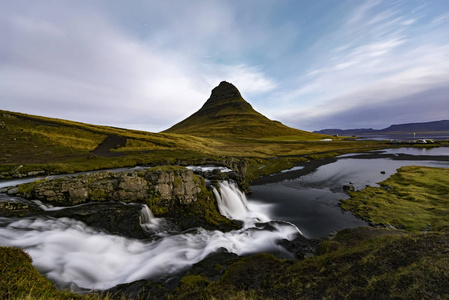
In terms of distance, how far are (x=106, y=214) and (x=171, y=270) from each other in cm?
887

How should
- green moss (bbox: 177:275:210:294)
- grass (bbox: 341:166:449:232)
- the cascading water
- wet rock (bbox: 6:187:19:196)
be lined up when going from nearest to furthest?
green moss (bbox: 177:275:210:294) < the cascading water < wet rock (bbox: 6:187:19:196) < grass (bbox: 341:166:449:232)

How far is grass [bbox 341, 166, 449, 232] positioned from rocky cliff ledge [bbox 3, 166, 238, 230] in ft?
64.0

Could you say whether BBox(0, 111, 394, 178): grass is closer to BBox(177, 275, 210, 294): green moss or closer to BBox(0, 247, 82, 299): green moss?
BBox(0, 247, 82, 299): green moss

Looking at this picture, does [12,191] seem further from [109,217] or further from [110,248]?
[110,248]

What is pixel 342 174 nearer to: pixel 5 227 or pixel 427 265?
pixel 427 265

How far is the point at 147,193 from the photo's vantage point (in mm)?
21078

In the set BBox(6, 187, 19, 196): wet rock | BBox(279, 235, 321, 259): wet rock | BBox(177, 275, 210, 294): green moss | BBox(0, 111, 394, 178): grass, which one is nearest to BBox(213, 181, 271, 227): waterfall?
BBox(279, 235, 321, 259): wet rock

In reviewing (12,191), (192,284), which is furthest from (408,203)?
(12,191)

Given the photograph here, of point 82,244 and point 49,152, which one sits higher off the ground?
point 49,152

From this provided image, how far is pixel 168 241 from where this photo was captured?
57.1 feet

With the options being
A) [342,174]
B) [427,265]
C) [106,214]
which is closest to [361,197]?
[342,174]

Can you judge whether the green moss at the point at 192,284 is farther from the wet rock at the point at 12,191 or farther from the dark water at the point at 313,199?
the wet rock at the point at 12,191

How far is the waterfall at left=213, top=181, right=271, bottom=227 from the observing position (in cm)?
2558

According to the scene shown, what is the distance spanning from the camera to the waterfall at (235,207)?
2558 cm
